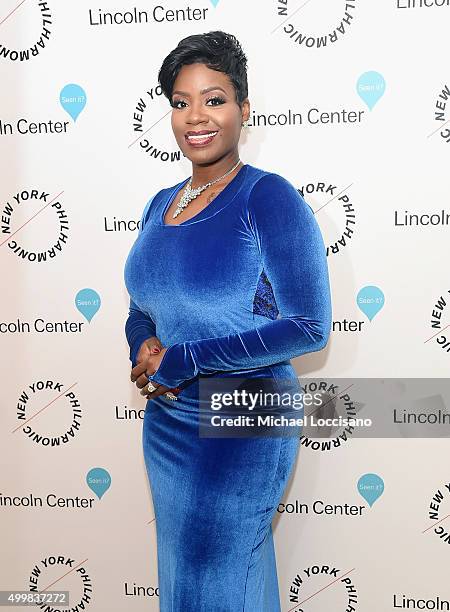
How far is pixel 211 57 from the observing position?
127 centimetres

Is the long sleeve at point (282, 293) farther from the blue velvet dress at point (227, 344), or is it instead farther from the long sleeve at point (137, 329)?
the long sleeve at point (137, 329)

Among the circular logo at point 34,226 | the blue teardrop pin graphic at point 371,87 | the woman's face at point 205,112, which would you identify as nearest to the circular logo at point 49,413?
the circular logo at point 34,226

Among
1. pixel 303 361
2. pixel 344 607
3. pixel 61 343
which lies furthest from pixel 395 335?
pixel 61 343

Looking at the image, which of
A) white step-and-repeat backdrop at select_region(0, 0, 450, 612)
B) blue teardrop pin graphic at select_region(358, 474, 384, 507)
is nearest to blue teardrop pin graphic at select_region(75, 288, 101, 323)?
white step-and-repeat backdrop at select_region(0, 0, 450, 612)

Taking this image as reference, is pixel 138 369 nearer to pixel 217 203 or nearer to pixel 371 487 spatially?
pixel 217 203

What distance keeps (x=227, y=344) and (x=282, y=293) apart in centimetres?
13

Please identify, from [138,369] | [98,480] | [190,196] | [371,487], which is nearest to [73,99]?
[190,196]

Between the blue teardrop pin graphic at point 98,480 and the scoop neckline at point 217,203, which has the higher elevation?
the scoop neckline at point 217,203

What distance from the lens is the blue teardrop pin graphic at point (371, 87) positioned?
63.4 inches

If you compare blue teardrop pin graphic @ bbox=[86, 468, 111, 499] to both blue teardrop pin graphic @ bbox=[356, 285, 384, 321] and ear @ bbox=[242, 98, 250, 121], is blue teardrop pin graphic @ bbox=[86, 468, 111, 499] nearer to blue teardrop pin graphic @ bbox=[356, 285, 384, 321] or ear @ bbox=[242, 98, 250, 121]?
blue teardrop pin graphic @ bbox=[356, 285, 384, 321]

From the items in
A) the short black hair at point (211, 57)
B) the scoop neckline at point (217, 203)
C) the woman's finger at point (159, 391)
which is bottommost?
the woman's finger at point (159, 391)

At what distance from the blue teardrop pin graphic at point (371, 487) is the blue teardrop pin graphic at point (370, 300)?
1.30ft

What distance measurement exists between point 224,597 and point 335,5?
1287mm

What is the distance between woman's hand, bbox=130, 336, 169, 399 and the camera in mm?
1286
